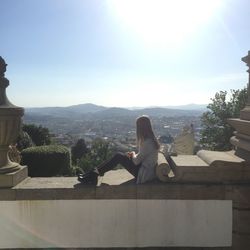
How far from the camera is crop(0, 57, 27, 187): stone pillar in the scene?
4703 millimetres

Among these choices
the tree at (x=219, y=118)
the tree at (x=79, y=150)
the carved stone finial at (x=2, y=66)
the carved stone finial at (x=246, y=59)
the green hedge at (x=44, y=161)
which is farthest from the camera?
the tree at (x=79, y=150)

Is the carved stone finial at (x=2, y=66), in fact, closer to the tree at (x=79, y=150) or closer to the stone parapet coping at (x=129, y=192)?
the stone parapet coping at (x=129, y=192)

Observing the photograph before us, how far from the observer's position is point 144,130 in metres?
5.17

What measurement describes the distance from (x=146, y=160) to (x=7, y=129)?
187cm

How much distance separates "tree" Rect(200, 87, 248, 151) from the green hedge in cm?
958

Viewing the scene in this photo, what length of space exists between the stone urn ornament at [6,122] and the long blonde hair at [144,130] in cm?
160

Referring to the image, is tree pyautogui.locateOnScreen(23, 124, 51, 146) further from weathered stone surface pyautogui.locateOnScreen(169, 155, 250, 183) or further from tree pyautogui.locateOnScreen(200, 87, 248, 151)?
weathered stone surface pyautogui.locateOnScreen(169, 155, 250, 183)

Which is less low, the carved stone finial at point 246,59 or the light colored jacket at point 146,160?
the carved stone finial at point 246,59

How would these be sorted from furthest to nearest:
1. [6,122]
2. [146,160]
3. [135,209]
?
[146,160]
[135,209]
[6,122]

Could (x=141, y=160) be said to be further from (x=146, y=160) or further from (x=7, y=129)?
(x=7, y=129)

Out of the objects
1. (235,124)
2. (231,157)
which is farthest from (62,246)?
(235,124)

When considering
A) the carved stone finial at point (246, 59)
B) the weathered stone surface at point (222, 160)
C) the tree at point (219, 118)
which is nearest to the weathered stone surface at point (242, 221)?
the weathered stone surface at point (222, 160)

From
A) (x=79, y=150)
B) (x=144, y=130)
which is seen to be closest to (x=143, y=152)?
(x=144, y=130)

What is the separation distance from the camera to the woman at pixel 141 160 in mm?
4929
